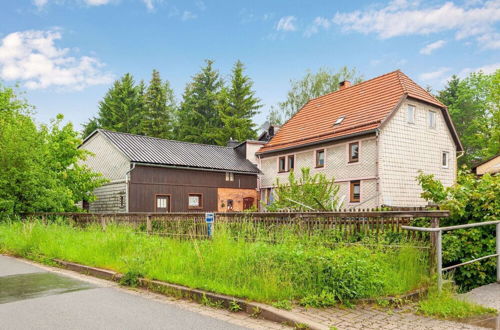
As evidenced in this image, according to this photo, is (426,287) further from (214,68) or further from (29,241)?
(214,68)

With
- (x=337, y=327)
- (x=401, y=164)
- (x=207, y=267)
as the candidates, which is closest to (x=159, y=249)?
(x=207, y=267)

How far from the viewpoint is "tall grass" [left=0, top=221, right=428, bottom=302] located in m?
6.77

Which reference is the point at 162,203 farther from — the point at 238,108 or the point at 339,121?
the point at 238,108

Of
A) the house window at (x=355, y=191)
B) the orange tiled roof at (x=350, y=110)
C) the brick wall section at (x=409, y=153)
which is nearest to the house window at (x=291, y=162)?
the orange tiled roof at (x=350, y=110)

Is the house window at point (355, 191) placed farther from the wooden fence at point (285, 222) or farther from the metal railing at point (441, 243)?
the metal railing at point (441, 243)

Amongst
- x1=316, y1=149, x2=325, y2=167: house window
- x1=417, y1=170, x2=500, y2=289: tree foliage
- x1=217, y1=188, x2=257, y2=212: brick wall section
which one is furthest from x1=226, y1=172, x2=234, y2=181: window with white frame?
x1=417, y1=170, x2=500, y2=289: tree foliage

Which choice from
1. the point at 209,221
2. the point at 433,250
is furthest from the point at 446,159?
the point at 433,250

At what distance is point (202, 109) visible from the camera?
57.8m

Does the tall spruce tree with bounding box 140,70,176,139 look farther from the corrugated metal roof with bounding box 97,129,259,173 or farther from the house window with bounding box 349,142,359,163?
the house window with bounding box 349,142,359,163

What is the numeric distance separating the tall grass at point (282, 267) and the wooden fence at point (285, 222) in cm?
37

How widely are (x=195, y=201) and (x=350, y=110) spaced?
13.4m

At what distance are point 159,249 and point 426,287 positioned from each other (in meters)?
5.75

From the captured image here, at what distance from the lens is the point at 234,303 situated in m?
6.62

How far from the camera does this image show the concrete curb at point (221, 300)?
578 centimetres
